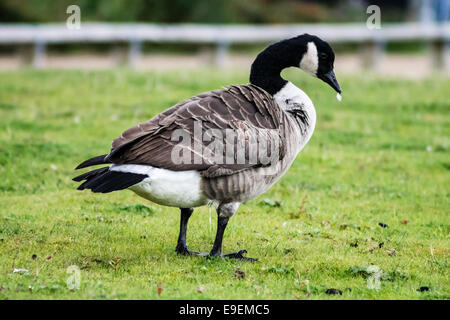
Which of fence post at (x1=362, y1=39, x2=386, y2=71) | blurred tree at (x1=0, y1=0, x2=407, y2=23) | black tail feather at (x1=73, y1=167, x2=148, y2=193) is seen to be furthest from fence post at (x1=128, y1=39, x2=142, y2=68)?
black tail feather at (x1=73, y1=167, x2=148, y2=193)

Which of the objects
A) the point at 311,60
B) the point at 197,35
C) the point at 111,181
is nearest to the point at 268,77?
the point at 311,60

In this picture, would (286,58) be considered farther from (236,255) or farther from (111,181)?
(111,181)

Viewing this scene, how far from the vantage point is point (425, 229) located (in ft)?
25.1

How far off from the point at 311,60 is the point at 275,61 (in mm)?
365

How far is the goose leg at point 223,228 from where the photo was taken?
6.21 metres

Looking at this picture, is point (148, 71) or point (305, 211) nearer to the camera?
point (305, 211)

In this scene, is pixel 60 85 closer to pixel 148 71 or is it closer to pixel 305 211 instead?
pixel 148 71

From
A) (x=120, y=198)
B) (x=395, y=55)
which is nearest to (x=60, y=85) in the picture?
(x=120, y=198)

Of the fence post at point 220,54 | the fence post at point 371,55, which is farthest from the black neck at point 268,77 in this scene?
the fence post at point 371,55

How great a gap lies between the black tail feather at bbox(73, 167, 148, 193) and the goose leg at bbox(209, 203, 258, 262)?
2.93ft

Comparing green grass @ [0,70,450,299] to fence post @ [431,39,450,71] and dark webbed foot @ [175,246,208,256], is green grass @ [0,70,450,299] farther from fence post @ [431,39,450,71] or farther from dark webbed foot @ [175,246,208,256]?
fence post @ [431,39,450,71]

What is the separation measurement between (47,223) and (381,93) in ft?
29.8

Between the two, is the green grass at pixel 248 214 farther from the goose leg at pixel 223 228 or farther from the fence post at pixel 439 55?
the fence post at pixel 439 55

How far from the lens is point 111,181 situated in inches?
220
